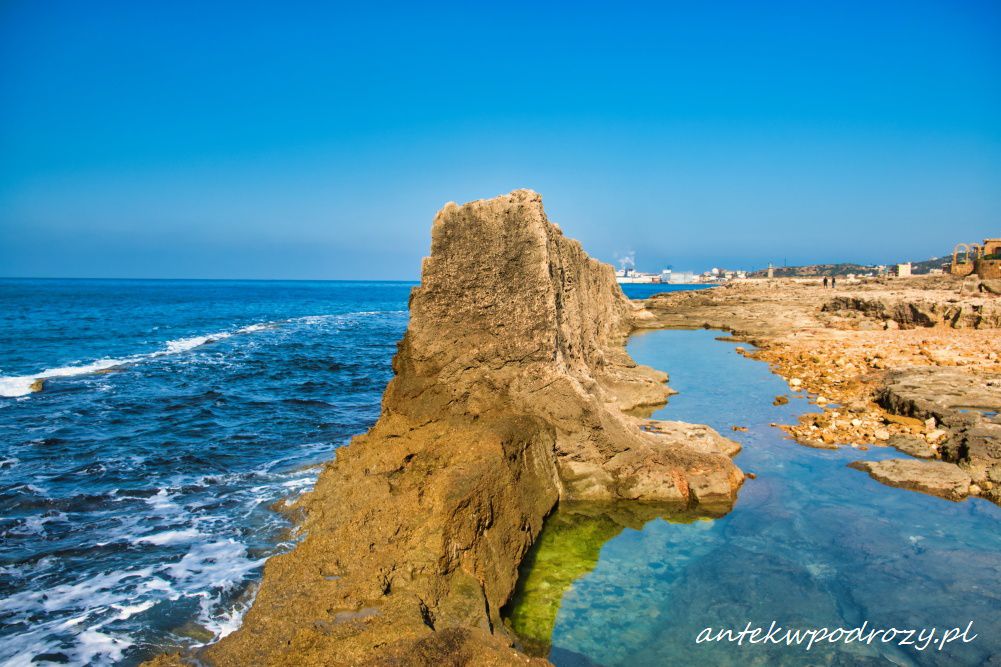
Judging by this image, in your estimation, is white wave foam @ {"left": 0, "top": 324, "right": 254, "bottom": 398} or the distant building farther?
the distant building

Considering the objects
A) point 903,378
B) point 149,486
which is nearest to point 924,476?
point 903,378

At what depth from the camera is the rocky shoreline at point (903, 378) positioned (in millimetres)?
10281

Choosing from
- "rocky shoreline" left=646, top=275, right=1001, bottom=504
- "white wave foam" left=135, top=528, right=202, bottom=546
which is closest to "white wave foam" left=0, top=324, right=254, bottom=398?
"white wave foam" left=135, top=528, right=202, bottom=546

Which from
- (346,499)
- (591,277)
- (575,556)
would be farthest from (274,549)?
(591,277)

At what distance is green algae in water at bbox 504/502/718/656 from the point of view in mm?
6305

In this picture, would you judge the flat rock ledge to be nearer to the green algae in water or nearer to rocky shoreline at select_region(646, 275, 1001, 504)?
rocky shoreline at select_region(646, 275, 1001, 504)

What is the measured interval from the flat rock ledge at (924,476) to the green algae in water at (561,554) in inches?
148

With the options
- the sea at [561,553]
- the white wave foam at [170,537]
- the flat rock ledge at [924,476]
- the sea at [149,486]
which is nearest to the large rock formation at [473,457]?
the sea at [561,553]

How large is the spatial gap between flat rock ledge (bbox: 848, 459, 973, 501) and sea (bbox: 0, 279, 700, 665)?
9940 millimetres

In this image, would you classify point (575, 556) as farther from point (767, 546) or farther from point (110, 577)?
point (110, 577)

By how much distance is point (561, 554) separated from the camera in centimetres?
779

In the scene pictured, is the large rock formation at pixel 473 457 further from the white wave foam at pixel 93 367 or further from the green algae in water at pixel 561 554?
the white wave foam at pixel 93 367

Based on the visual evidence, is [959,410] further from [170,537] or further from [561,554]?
[170,537]

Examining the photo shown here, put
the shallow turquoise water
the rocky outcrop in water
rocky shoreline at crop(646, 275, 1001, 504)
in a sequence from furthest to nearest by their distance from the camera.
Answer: rocky shoreline at crop(646, 275, 1001, 504), the rocky outcrop in water, the shallow turquoise water
